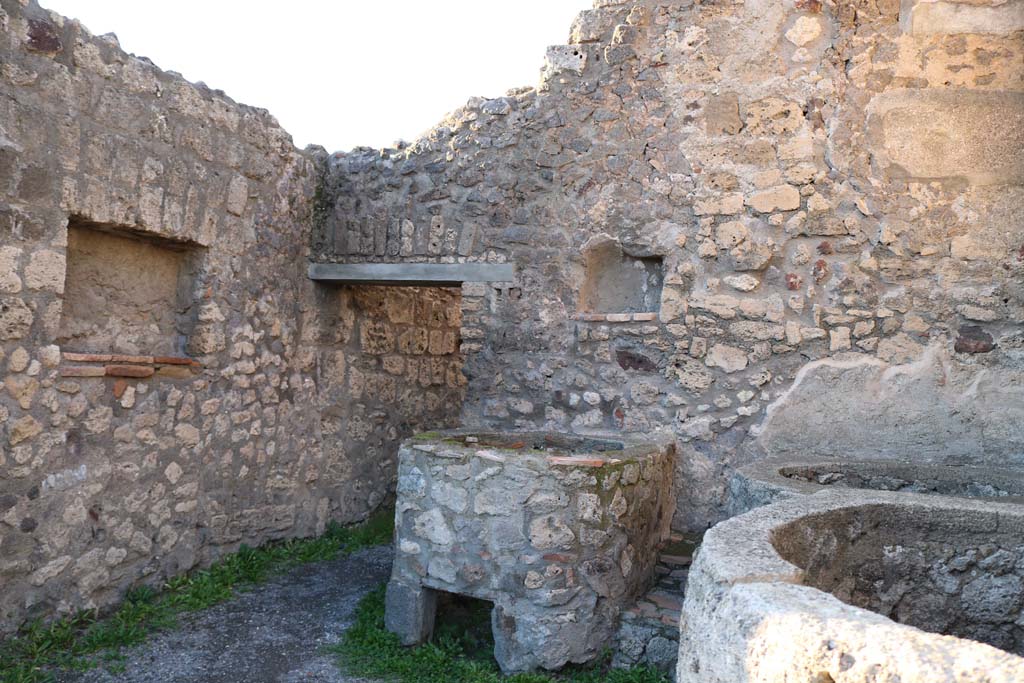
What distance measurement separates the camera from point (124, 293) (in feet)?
13.0

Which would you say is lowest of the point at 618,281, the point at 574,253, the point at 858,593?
the point at 858,593

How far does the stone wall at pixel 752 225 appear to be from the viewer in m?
3.90

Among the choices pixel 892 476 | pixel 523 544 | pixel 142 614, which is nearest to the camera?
pixel 523 544

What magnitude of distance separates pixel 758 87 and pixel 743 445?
6.28ft

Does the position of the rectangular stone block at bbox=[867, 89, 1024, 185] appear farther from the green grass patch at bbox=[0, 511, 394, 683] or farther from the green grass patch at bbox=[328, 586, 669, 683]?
the green grass patch at bbox=[0, 511, 394, 683]

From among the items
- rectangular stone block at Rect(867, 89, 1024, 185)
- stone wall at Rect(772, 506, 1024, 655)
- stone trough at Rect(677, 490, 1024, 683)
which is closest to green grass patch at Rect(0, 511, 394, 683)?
stone trough at Rect(677, 490, 1024, 683)

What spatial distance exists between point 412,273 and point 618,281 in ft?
4.18

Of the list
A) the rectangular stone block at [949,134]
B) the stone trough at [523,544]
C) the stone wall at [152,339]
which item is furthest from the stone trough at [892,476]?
the stone wall at [152,339]

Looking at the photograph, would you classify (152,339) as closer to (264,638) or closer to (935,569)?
(264,638)

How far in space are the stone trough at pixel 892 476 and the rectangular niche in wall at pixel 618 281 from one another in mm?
1229

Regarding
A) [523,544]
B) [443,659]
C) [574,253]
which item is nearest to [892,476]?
[523,544]

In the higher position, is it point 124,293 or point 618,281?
point 618,281

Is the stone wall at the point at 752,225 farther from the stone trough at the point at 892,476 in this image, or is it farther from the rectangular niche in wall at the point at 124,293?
the rectangular niche in wall at the point at 124,293

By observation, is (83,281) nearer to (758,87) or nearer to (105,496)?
(105,496)
